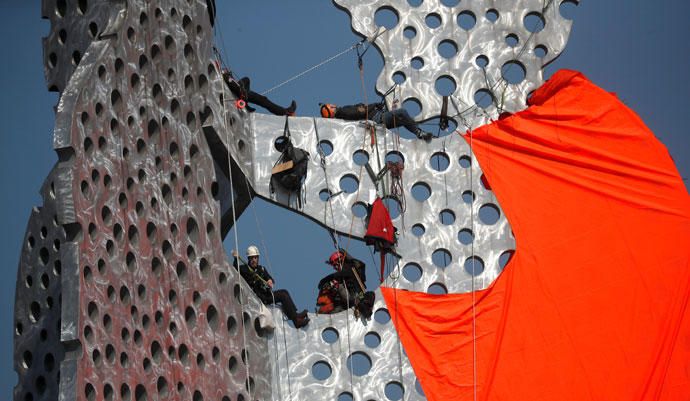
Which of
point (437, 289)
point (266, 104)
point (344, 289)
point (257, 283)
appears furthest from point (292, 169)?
point (437, 289)

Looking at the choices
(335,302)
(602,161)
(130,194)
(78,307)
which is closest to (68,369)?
(78,307)

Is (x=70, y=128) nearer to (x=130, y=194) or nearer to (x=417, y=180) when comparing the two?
(x=130, y=194)

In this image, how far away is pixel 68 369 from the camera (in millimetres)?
17078

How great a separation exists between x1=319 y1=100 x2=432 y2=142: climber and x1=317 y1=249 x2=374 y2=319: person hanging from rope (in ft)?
5.32

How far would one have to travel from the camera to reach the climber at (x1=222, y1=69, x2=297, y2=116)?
2047 centimetres

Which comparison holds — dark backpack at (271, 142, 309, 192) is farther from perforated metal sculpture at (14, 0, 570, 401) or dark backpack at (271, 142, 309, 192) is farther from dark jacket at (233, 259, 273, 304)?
dark jacket at (233, 259, 273, 304)

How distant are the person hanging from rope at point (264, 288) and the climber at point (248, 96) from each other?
5.35 feet

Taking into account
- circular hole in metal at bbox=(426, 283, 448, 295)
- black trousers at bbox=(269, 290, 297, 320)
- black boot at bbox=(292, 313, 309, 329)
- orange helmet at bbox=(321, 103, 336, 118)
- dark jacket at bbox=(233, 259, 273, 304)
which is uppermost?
orange helmet at bbox=(321, 103, 336, 118)

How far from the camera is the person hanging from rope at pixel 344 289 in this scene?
2022cm

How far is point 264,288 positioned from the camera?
66.1ft

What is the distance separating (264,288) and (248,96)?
211 centimetres

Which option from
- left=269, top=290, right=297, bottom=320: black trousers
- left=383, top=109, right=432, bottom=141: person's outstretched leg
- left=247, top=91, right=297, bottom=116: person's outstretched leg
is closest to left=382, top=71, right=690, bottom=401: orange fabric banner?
left=383, top=109, right=432, bottom=141: person's outstretched leg

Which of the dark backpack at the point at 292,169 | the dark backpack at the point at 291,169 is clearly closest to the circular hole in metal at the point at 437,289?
the dark backpack at the point at 291,169

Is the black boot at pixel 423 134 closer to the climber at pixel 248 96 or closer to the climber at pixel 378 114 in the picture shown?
the climber at pixel 378 114
